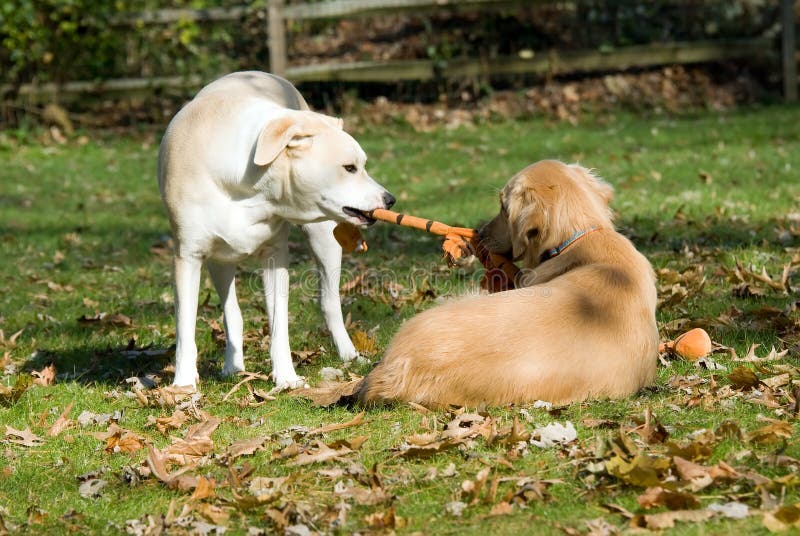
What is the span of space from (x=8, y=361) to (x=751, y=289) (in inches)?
195

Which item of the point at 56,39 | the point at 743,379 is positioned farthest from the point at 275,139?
the point at 56,39

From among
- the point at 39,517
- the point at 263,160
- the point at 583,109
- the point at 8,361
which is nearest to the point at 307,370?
the point at 263,160

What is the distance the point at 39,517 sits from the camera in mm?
4074

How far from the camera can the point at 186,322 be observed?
19.1ft

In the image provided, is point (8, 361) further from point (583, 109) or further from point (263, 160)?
point (583, 109)

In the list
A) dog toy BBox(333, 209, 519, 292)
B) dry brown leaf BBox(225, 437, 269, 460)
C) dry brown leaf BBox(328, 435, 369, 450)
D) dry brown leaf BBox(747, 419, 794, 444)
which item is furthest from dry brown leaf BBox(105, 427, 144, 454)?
dry brown leaf BBox(747, 419, 794, 444)

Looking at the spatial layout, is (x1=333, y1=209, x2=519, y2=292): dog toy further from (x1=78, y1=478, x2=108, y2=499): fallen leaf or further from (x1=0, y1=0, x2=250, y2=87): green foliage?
(x1=0, y1=0, x2=250, y2=87): green foliage

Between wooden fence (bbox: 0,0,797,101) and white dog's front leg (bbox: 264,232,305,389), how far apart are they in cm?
1112

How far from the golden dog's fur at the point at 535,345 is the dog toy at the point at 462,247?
2.56ft

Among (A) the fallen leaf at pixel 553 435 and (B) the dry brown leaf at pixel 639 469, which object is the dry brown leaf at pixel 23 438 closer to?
(A) the fallen leaf at pixel 553 435

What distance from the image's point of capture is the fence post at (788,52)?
1617cm

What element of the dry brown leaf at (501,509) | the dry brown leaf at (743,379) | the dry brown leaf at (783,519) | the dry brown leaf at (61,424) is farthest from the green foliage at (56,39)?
the dry brown leaf at (783,519)

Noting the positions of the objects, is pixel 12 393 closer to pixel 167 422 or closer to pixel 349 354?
pixel 167 422

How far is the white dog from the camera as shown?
216 inches
